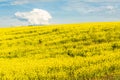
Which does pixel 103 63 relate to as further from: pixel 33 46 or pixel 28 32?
pixel 28 32

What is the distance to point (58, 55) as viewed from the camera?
818 inches

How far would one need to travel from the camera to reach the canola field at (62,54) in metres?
15.6

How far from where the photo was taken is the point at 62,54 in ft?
69.7

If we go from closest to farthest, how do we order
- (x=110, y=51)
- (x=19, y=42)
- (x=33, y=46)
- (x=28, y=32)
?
(x=110, y=51), (x=33, y=46), (x=19, y=42), (x=28, y=32)

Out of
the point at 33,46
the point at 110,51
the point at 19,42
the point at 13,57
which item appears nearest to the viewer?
the point at 110,51

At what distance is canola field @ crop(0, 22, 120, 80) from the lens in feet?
51.3

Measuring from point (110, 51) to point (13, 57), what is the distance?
6.79m

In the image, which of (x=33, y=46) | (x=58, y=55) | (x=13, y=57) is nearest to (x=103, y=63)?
(x=58, y=55)

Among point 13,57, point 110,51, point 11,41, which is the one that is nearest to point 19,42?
point 11,41

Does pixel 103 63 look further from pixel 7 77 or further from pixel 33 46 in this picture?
pixel 33 46

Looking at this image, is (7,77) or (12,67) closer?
(7,77)

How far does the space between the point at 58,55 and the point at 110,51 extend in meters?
3.19

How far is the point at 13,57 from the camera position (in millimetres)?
22859

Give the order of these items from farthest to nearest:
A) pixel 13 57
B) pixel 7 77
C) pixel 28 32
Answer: pixel 28 32
pixel 13 57
pixel 7 77
